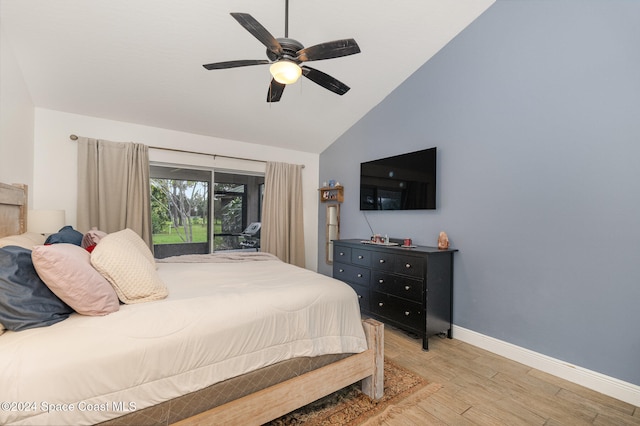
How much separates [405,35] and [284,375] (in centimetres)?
317

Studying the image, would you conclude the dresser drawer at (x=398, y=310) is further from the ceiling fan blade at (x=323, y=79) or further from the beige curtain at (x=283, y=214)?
the ceiling fan blade at (x=323, y=79)

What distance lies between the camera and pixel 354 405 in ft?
5.85

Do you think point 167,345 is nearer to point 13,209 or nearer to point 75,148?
point 13,209

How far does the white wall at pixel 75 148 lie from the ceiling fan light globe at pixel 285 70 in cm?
258

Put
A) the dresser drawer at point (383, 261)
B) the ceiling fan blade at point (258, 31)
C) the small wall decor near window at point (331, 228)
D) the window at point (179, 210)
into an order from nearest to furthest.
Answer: the ceiling fan blade at point (258, 31) → the dresser drawer at point (383, 261) → the window at point (179, 210) → the small wall decor near window at point (331, 228)

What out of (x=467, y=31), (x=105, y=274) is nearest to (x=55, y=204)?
(x=105, y=274)

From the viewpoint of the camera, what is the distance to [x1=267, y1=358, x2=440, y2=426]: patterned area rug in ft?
5.40

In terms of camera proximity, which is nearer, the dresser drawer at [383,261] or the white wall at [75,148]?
the dresser drawer at [383,261]

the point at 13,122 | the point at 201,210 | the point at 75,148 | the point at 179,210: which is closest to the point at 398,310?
the point at 201,210

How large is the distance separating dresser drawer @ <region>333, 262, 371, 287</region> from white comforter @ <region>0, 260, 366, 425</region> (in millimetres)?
1418

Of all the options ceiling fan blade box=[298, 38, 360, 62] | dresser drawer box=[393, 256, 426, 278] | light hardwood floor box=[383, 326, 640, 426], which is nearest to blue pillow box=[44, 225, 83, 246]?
ceiling fan blade box=[298, 38, 360, 62]

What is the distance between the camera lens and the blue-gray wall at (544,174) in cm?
195

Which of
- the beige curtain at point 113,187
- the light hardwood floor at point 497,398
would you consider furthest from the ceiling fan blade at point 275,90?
the light hardwood floor at point 497,398

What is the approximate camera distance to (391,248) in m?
2.93
